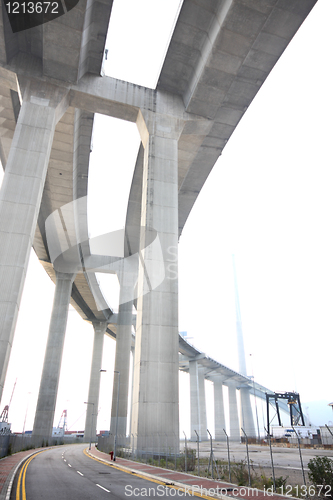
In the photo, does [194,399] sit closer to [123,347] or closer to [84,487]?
[123,347]

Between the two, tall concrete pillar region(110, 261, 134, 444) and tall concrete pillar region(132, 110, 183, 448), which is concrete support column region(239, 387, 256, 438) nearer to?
tall concrete pillar region(110, 261, 134, 444)

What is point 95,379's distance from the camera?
65.9m

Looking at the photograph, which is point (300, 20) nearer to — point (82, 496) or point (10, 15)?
point (10, 15)

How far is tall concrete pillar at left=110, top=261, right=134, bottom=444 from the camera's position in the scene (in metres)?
42.9

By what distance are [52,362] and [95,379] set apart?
2446 cm

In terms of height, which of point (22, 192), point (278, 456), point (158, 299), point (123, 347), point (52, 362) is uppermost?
point (22, 192)

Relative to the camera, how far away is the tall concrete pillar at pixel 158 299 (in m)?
18.6

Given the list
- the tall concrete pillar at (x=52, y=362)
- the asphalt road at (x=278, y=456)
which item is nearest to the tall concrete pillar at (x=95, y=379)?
the tall concrete pillar at (x=52, y=362)

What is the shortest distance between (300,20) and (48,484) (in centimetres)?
2638

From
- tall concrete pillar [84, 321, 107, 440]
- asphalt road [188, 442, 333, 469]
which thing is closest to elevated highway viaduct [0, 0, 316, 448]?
asphalt road [188, 442, 333, 469]

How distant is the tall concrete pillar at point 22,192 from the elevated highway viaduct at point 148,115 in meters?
0.05

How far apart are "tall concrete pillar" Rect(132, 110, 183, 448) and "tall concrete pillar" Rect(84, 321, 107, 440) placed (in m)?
49.3

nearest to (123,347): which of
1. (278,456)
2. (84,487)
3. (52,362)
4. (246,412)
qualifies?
(52,362)

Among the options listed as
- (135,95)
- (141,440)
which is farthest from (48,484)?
(135,95)
